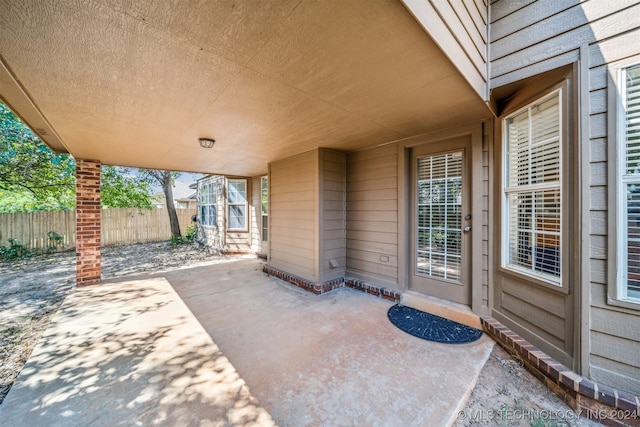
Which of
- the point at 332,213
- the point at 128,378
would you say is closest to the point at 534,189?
the point at 332,213

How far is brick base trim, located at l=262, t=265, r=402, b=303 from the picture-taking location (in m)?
3.45

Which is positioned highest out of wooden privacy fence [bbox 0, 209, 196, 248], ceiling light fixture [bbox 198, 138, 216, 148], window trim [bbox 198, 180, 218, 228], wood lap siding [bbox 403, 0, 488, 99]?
wood lap siding [bbox 403, 0, 488, 99]

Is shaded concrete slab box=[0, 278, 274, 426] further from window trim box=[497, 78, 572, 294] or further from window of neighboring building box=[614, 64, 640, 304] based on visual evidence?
window of neighboring building box=[614, 64, 640, 304]

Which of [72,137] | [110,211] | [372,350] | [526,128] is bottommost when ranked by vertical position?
[372,350]

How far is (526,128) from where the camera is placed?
223 centimetres

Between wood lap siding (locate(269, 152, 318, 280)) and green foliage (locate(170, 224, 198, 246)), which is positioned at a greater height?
wood lap siding (locate(269, 152, 318, 280))

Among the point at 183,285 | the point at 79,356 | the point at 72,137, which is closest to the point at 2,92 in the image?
the point at 72,137

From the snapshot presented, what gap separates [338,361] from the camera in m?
2.08

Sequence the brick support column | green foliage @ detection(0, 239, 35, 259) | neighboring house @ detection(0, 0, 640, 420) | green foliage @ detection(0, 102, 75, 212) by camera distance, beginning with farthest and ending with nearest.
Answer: green foliage @ detection(0, 239, 35, 259), green foliage @ detection(0, 102, 75, 212), the brick support column, neighboring house @ detection(0, 0, 640, 420)

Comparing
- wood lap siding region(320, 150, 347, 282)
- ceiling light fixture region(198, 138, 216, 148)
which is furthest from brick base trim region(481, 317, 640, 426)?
ceiling light fixture region(198, 138, 216, 148)

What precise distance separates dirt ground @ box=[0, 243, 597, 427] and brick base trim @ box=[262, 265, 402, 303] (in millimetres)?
1360

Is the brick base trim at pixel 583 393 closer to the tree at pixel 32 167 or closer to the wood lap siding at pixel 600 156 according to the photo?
the wood lap siding at pixel 600 156

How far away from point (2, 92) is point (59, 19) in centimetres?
170

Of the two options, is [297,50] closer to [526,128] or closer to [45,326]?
[526,128]
